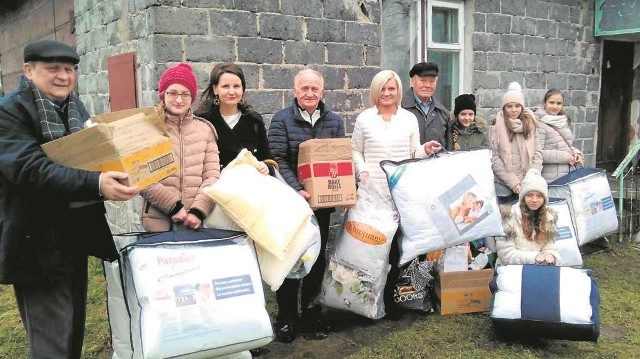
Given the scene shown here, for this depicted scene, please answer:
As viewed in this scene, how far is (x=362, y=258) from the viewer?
3.31 meters

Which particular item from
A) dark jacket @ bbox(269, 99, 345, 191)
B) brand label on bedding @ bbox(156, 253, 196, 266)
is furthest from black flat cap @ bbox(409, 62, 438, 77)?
brand label on bedding @ bbox(156, 253, 196, 266)

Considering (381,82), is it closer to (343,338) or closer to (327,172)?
(327,172)

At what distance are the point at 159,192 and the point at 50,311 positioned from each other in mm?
721

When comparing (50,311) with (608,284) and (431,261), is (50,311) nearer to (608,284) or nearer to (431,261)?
(431,261)

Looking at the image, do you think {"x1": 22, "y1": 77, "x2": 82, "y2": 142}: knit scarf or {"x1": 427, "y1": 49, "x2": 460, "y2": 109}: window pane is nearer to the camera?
{"x1": 22, "y1": 77, "x2": 82, "y2": 142}: knit scarf

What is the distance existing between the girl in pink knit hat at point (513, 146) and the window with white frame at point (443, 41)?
131 centimetres

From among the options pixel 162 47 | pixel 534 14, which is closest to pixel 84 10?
pixel 162 47

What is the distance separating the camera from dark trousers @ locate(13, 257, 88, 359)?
7.07 ft

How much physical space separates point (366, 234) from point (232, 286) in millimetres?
1178

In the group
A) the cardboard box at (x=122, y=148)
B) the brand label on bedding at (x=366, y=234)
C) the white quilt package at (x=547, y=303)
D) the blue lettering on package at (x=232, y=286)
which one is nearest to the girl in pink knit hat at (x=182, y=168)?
the cardboard box at (x=122, y=148)

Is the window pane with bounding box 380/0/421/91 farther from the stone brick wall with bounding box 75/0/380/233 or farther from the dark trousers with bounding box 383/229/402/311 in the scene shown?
the dark trousers with bounding box 383/229/402/311

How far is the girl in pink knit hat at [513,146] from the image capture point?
14.0 ft

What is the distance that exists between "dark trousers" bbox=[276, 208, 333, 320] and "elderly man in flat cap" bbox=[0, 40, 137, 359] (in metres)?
1.34

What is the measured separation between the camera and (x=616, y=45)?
7.76 metres
